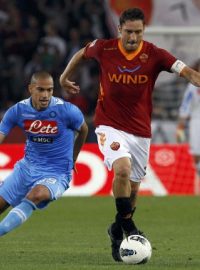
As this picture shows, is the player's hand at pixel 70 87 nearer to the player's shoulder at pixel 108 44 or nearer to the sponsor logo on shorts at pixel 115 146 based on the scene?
the player's shoulder at pixel 108 44

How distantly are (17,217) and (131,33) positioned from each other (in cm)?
200

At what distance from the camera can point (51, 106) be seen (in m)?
11.1

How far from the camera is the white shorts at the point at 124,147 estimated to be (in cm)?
1029

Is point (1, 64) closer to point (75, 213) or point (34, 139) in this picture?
point (75, 213)

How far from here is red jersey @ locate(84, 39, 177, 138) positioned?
411 inches

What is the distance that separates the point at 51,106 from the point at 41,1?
11.6 m

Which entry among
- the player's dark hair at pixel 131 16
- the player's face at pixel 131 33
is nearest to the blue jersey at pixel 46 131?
the player's face at pixel 131 33

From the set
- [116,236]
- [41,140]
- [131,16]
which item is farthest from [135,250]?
[131,16]

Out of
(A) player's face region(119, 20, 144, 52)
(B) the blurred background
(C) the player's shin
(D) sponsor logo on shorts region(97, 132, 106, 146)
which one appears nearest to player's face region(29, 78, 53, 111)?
(D) sponsor logo on shorts region(97, 132, 106, 146)

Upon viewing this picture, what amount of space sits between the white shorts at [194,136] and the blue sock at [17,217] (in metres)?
9.37

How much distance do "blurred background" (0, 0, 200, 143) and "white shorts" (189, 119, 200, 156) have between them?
4.12 feet

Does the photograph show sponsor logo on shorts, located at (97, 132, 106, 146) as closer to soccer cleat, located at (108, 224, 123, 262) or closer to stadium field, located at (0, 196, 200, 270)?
soccer cleat, located at (108, 224, 123, 262)

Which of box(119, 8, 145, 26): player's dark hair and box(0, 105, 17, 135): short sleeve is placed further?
box(0, 105, 17, 135): short sleeve

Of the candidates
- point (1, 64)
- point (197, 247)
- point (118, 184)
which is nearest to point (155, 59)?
point (118, 184)
